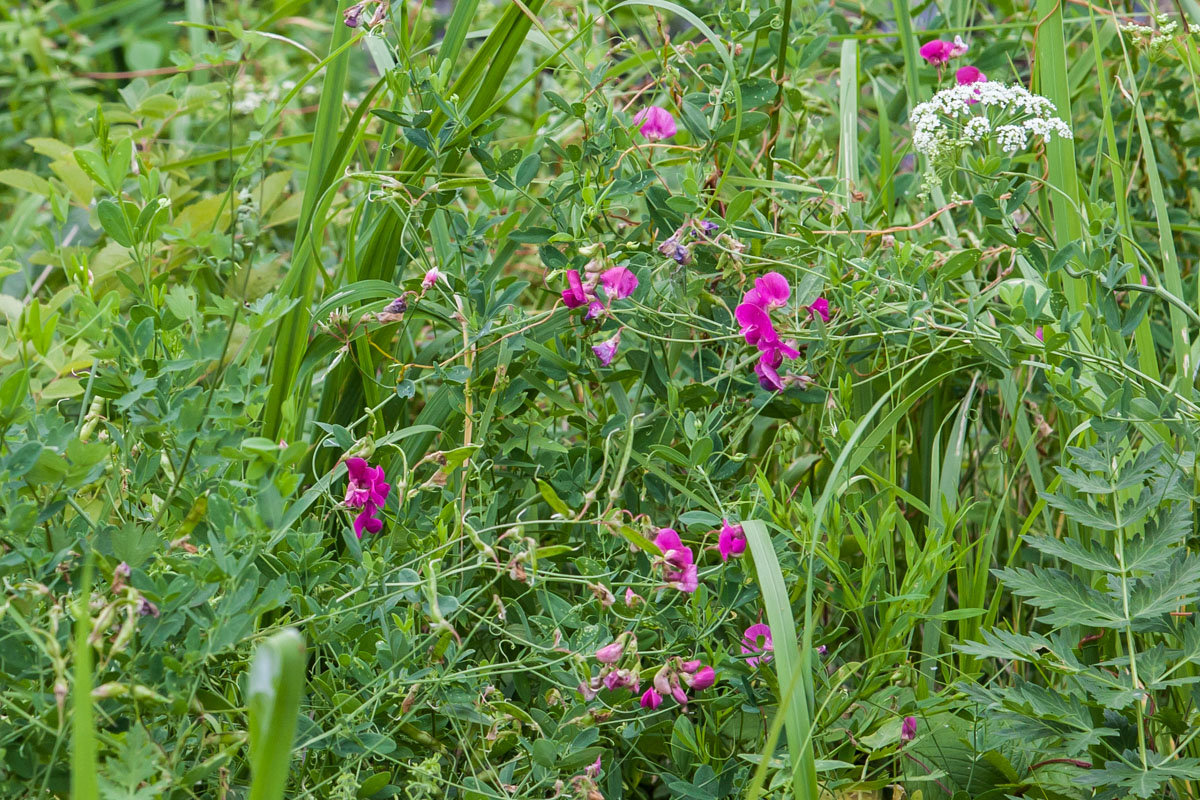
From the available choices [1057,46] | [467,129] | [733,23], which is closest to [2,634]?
[467,129]

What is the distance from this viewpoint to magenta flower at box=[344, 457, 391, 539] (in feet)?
3.16

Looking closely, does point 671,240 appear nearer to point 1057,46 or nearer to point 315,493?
point 315,493

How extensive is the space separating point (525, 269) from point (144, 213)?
0.89 metres

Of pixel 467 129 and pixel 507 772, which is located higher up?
pixel 467 129

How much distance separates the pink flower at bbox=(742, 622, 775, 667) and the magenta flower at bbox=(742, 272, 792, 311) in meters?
0.31

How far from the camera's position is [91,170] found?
95 centimetres

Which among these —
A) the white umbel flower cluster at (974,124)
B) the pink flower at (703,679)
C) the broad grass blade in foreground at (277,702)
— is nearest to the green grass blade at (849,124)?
the white umbel flower cluster at (974,124)

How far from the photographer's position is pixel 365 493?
3.20ft

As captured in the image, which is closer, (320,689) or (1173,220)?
(320,689)

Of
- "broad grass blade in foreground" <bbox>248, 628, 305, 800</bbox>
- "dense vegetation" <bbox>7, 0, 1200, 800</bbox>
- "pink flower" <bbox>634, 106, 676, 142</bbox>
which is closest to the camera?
"broad grass blade in foreground" <bbox>248, 628, 305, 800</bbox>

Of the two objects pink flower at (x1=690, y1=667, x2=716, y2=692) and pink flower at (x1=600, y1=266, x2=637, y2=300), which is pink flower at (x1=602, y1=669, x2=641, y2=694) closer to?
pink flower at (x1=690, y1=667, x2=716, y2=692)

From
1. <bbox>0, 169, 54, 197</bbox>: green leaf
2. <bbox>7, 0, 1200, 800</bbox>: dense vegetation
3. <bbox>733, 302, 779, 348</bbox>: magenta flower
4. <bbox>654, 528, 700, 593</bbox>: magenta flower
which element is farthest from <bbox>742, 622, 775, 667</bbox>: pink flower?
<bbox>0, 169, 54, 197</bbox>: green leaf

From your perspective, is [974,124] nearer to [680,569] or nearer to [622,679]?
[680,569]

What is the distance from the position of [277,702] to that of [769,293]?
0.64 m
